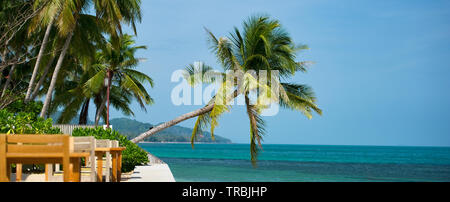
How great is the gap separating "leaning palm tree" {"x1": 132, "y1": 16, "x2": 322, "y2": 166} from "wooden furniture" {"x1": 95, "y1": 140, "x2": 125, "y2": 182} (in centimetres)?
899

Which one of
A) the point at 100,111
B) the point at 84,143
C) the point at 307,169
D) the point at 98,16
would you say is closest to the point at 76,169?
the point at 84,143

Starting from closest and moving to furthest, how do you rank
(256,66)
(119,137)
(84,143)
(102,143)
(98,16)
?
(84,143), (102,143), (119,137), (256,66), (98,16)

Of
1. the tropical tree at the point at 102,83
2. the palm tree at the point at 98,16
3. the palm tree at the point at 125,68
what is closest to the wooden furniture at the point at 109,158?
the palm tree at the point at 98,16

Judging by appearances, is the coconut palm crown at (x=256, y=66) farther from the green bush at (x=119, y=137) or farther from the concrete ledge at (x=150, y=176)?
the concrete ledge at (x=150, y=176)

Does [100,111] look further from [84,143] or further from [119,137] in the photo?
[84,143]

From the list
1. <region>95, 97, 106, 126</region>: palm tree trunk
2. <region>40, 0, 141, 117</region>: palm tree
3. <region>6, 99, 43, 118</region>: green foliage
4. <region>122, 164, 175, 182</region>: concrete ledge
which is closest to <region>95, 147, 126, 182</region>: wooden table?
<region>122, 164, 175, 182</region>: concrete ledge

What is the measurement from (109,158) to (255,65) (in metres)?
11.2

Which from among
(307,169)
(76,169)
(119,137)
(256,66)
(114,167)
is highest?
(256,66)

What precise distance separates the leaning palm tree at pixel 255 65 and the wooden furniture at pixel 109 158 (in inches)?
354

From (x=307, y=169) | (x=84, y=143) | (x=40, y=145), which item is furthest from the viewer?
(x=307, y=169)

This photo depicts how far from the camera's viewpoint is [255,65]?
17484mm

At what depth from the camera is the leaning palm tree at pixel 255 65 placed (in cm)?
1683
